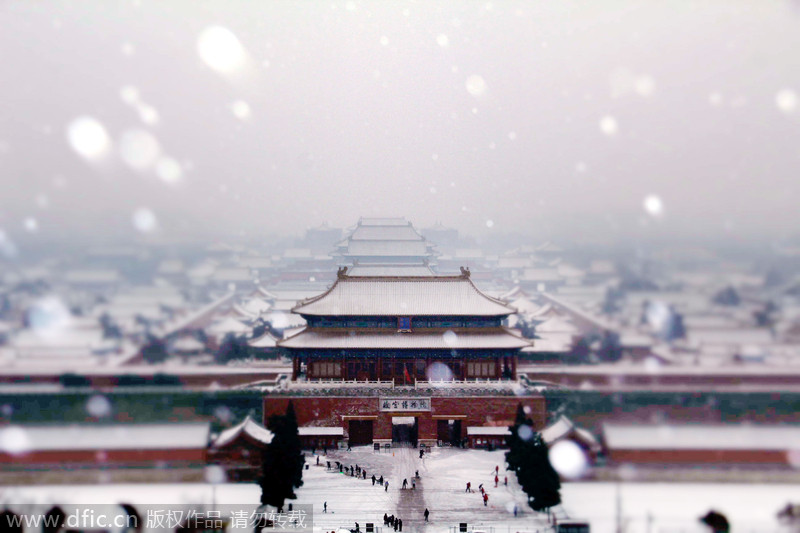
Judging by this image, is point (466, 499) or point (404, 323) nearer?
point (466, 499)

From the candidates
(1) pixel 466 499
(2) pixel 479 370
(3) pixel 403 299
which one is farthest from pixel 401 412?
(1) pixel 466 499

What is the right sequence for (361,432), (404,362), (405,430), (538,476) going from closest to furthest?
(538,476)
(361,432)
(405,430)
(404,362)

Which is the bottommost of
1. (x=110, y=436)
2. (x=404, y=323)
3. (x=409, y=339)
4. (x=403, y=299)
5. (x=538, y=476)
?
(x=538, y=476)

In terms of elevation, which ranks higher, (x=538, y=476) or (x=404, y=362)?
(x=404, y=362)

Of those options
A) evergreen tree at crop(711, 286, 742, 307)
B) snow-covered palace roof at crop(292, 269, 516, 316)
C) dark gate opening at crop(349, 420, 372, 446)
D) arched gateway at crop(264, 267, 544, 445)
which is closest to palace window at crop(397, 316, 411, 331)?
arched gateway at crop(264, 267, 544, 445)

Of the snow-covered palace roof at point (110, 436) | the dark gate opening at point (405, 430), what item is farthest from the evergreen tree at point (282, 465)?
the dark gate opening at point (405, 430)

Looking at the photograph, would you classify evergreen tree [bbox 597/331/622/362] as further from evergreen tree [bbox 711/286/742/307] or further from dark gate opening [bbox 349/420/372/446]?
dark gate opening [bbox 349/420/372/446]

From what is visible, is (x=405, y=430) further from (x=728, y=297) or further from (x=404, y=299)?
(x=728, y=297)

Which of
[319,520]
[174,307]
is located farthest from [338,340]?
[174,307]
